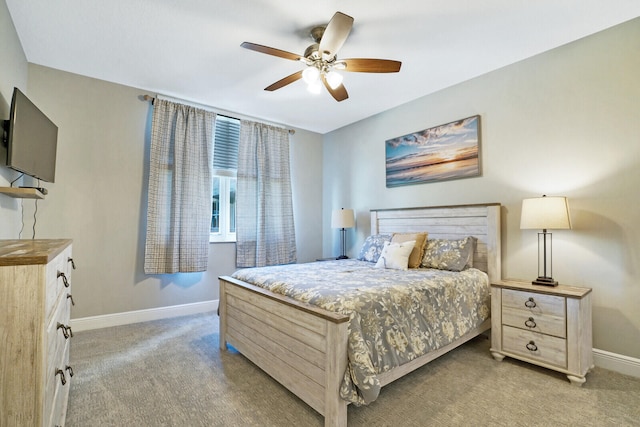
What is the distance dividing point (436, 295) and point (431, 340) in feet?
1.07

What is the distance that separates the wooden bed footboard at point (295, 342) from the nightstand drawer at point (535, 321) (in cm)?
164

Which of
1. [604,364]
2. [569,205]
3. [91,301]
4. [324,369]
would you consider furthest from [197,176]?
[604,364]

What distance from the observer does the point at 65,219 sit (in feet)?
10.2

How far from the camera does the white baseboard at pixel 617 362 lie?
7.34ft

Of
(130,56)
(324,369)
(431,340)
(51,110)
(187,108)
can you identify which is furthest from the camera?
(187,108)

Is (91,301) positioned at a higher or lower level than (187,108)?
lower

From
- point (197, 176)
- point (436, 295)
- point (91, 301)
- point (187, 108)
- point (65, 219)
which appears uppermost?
point (187, 108)

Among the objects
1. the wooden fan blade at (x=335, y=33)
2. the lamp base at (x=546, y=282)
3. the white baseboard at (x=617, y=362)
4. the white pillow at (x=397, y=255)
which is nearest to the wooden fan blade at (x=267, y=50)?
the wooden fan blade at (x=335, y=33)

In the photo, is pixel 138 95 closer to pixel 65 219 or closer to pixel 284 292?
pixel 65 219

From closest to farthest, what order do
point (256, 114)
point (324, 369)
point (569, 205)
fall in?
1. point (324, 369)
2. point (569, 205)
3. point (256, 114)

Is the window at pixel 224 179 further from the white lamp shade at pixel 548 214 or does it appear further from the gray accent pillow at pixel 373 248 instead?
the white lamp shade at pixel 548 214

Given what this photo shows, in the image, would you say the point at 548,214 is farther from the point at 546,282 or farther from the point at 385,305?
the point at 385,305

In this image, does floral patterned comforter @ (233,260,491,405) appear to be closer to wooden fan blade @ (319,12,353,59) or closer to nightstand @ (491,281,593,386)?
nightstand @ (491,281,593,386)

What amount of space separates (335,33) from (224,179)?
274cm
